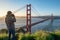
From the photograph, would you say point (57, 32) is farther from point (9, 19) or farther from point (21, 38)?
point (9, 19)

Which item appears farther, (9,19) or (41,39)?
(9,19)

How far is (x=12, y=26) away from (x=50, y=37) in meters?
1.33

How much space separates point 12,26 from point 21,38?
0.54m

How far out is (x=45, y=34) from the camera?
5711 mm

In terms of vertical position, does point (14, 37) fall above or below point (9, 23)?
below

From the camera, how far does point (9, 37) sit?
620cm

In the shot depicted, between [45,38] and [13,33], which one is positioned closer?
[45,38]

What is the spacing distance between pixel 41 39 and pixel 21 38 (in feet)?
2.22

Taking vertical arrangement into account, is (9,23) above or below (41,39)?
above

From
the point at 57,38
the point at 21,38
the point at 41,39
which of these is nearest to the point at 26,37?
the point at 21,38

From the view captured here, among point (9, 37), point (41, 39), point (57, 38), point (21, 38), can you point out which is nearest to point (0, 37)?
point (9, 37)

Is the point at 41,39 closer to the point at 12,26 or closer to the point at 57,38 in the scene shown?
the point at 57,38

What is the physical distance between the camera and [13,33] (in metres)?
6.21

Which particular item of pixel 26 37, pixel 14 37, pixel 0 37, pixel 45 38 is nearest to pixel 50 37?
pixel 45 38
